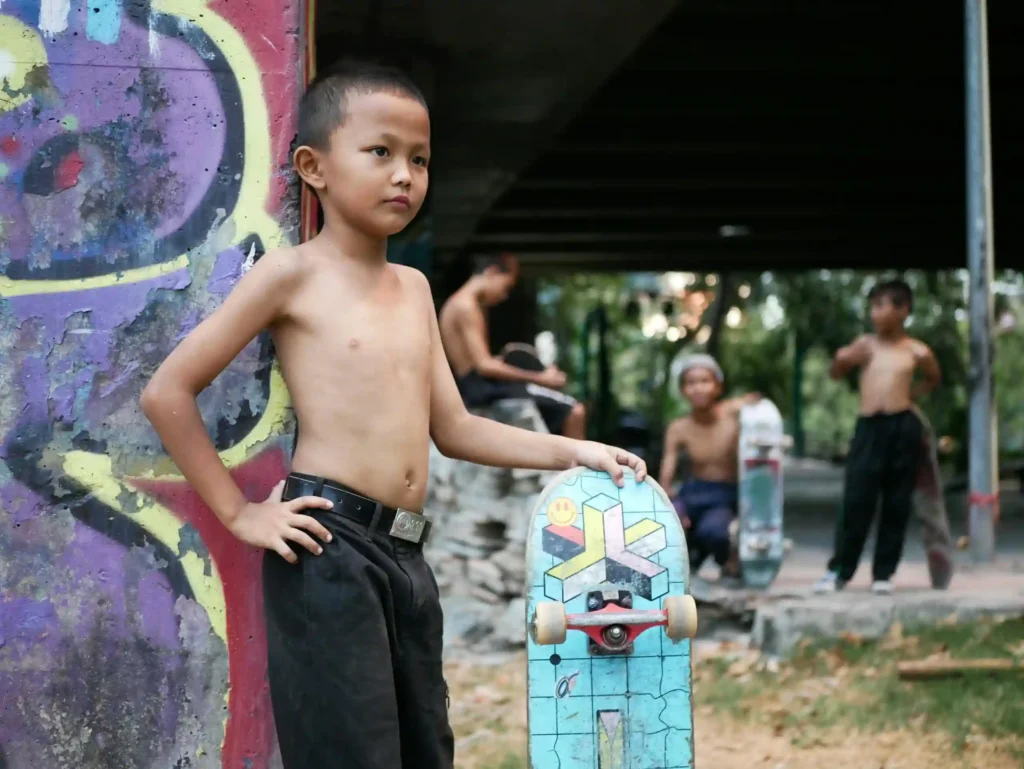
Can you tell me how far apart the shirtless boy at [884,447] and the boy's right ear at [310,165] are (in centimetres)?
446

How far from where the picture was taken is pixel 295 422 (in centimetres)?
257

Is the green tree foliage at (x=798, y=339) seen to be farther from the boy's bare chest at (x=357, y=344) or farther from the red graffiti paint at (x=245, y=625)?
the boy's bare chest at (x=357, y=344)

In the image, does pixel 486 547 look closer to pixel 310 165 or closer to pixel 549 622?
pixel 549 622

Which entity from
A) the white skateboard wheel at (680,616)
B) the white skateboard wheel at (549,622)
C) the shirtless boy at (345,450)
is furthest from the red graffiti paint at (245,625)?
the white skateboard wheel at (680,616)

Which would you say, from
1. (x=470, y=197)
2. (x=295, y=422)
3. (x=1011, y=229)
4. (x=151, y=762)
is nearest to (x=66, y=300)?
(x=295, y=422)

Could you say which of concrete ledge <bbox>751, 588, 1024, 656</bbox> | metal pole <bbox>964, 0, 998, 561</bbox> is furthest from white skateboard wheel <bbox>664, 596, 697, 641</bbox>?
metal pole <bbox>964, 0, 998, 561</bbox>

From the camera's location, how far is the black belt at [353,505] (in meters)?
2.23

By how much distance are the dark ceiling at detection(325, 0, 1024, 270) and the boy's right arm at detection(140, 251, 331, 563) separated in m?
4.97

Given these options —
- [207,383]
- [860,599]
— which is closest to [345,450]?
[207,383]

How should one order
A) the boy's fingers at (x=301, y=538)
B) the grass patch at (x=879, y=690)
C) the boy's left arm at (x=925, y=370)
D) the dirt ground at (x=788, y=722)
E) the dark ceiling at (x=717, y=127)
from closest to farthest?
the boy's fingers at (x=301, y=538) < the dirt ground at (x=788, y=722) < the grass patch at (x=879, y=690) < the boy's left arm at (x=925, y=370) < the dark ceiling at (x=717, y=127)

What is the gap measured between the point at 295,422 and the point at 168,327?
0.34m

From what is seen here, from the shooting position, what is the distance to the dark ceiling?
8.12 m

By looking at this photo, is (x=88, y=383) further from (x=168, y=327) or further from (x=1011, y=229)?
(x=1011, y=229)

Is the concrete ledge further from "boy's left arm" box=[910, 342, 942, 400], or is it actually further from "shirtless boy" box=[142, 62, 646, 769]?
"shirtless boy" box=[142, 62, 646, 769]
